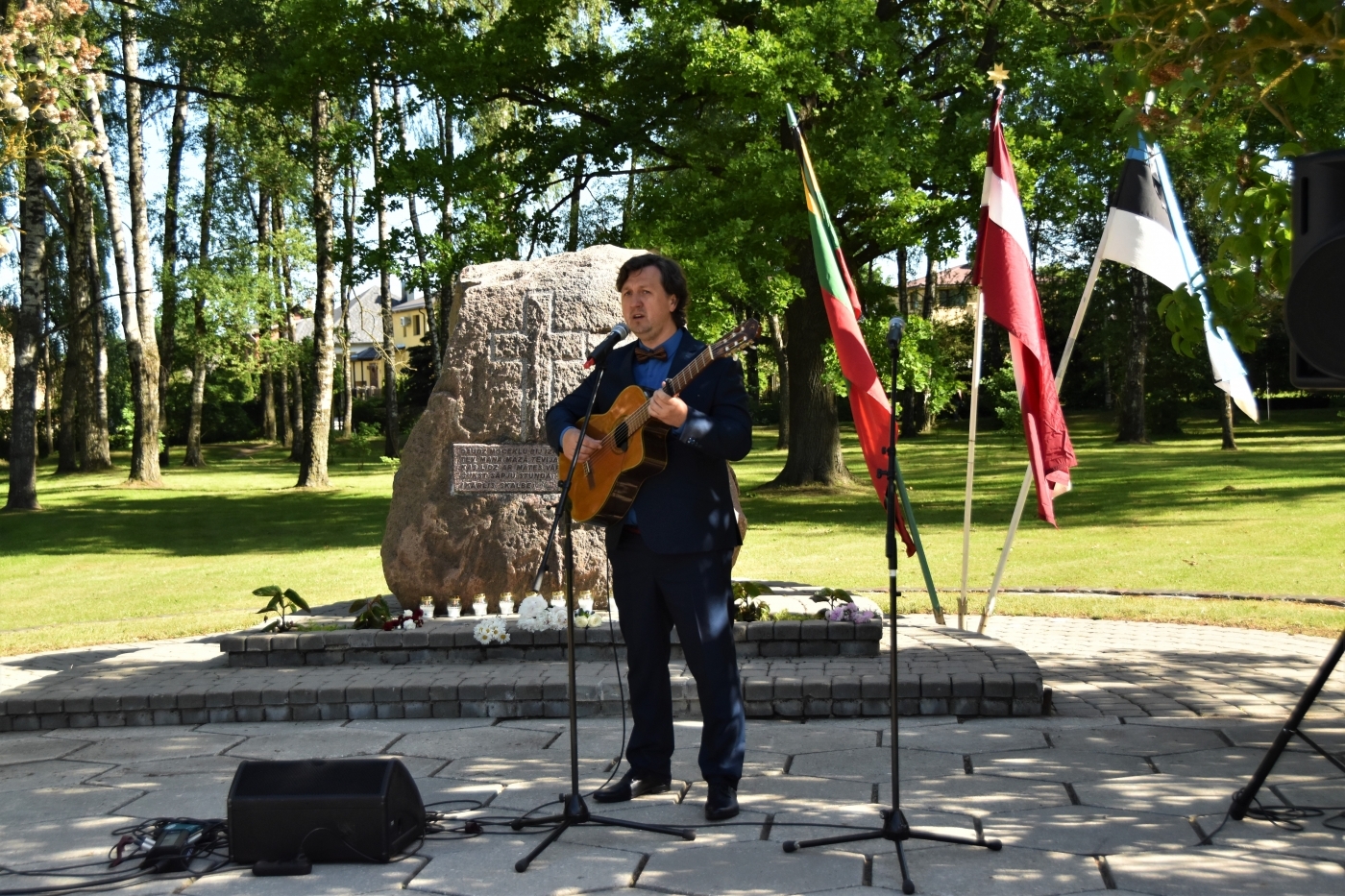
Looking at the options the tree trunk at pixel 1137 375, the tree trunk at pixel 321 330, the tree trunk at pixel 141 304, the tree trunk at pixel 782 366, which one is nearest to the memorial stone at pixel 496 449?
the tree trunk at pixel 321 330

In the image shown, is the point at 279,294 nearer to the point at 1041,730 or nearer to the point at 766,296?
the point at 766,296

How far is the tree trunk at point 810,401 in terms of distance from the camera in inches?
837

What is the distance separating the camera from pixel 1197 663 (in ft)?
25.1

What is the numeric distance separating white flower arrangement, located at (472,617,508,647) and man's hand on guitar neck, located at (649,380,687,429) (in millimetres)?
3174

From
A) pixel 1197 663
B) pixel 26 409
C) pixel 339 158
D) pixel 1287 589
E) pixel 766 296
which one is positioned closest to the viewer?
pixel 1197 663

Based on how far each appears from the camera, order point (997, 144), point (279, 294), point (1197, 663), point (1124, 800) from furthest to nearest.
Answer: point (279, 294) < point (997, 144) < point (1197, 663) < point (1124, 800)

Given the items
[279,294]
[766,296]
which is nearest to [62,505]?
[766,296]

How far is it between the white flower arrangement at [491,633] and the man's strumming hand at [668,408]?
317 centimetres

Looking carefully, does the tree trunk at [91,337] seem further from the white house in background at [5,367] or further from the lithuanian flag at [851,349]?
the lithuanian flag at [851,349]

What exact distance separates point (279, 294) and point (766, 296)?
84.7 feet

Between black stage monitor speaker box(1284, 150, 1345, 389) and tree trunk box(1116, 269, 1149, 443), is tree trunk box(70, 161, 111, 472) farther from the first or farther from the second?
black stage monitor speaker box(1284, 150, 1345, 389)

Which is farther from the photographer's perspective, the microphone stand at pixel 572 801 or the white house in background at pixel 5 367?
the white house in background at pixel 5 367

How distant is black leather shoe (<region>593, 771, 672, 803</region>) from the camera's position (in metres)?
4.93

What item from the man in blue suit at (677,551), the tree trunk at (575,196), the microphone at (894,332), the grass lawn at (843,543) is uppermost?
the tree trunk at (575,196)
